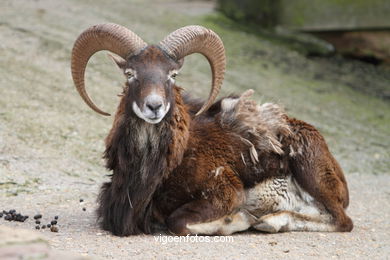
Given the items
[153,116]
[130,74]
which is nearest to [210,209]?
[153,116]

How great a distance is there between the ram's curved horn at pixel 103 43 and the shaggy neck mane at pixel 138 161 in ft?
1.75

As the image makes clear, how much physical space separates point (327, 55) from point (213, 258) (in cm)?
1605

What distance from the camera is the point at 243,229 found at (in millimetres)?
9320

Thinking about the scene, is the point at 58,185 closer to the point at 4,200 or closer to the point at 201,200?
the point at 4,200

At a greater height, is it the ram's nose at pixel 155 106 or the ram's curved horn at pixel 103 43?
the ram's curved horn at pixel 103 43

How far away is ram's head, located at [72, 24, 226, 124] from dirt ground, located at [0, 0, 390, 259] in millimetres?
1577

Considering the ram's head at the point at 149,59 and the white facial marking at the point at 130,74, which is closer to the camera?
the ram's head at the point at 149,59

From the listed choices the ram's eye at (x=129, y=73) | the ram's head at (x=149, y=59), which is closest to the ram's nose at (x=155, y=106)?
the ram's head at (x=149, y=59)

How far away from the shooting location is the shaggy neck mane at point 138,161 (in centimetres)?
881

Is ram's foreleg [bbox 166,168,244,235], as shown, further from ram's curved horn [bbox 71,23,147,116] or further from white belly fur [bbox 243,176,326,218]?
ram's curved horn [bbox 71,23,147,116]

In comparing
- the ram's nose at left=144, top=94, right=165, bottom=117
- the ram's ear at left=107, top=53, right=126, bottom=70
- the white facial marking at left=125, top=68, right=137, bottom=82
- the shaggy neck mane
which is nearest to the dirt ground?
the shaggy neck mane

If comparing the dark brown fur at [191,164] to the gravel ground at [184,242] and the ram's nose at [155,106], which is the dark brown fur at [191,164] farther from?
the gravel ground at [184,242]

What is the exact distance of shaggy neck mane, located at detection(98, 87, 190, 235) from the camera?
28.9 feet

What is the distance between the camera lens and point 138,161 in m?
8.91
